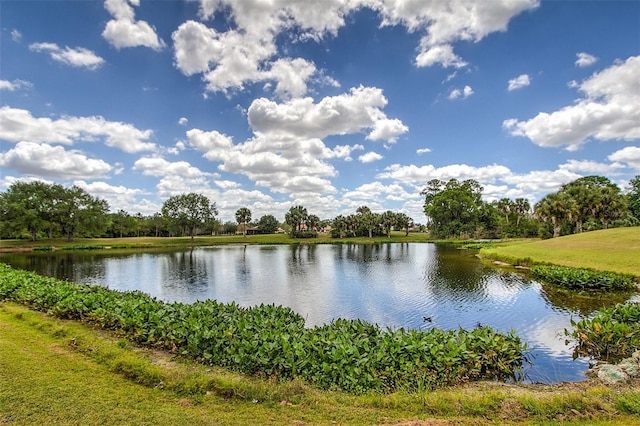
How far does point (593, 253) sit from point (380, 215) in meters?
81.3

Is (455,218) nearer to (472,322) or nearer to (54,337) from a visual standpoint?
(472,322)

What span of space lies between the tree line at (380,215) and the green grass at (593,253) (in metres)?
22.9

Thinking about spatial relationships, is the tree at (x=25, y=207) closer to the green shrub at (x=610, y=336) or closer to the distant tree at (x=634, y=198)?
the green shrub at (x=610, y=336)

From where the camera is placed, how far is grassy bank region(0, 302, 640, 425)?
5719 millimetres

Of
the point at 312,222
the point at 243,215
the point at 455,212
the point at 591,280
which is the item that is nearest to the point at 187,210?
the point at 243,215

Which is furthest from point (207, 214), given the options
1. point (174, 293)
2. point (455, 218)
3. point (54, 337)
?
point (54, 337)

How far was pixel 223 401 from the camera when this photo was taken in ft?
21.5

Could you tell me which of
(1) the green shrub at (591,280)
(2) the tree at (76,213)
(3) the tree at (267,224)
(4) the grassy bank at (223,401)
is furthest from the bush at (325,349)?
(3) the tree at (267,224)

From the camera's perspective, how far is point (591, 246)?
35938mm

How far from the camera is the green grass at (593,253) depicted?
89.7 ft

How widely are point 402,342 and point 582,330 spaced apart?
8.26 metres

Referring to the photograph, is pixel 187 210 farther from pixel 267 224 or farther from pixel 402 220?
pixel 402 220

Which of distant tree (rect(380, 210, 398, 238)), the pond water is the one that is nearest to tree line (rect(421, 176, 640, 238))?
distant tree (rect(380, 210, 398, 238))

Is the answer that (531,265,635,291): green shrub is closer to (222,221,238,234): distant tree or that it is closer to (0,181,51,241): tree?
(0,181,51,241): tree
